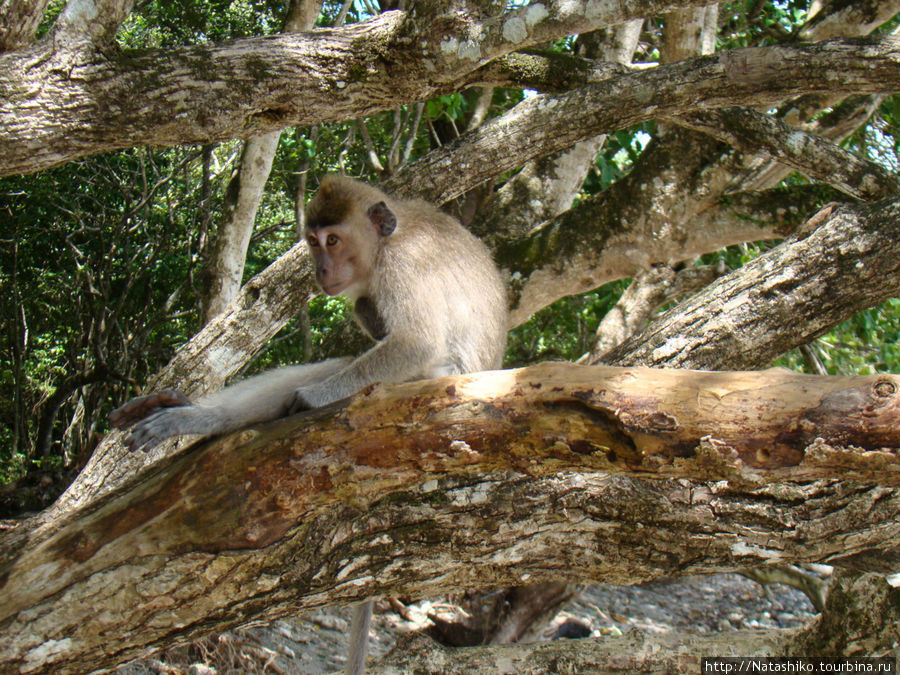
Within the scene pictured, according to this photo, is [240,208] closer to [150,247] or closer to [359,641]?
[150,247]

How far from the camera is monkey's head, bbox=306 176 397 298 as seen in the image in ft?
15.1

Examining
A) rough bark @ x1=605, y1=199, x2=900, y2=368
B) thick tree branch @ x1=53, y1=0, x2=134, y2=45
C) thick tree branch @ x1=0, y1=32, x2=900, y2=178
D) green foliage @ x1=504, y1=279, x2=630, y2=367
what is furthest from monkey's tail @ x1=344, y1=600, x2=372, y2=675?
green foliage @ x1=504, y1=279, x2=630, y2=367

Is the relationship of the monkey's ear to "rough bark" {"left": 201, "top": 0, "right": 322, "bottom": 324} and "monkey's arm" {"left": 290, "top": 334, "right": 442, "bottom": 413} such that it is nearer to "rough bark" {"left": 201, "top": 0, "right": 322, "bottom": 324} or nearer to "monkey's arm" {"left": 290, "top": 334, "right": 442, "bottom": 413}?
"monkey's arm" {"left": 290, "top": 334, "right": 442, "bottom": 413}

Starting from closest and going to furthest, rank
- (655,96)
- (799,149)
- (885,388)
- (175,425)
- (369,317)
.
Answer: (885,388) < (175,425) < (369,317) < (655,96) < (799,149)

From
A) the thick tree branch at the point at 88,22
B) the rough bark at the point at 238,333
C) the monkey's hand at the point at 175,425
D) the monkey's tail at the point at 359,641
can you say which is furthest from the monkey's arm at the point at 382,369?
the thick tree branch at the point at 88,22

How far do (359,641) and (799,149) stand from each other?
4.44 metres

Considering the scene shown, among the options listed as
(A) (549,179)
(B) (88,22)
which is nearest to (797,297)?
(A) (549,179)

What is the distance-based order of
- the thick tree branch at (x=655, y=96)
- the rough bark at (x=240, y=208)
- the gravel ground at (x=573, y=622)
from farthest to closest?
the rough bark at (x=240, y=208) < the gravel ground at (x=573, y=622) < the thick tree branch at (x=655, y=96)

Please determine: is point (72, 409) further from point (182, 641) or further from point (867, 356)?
point (867, 356)

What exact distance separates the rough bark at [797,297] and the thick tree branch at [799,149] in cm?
112

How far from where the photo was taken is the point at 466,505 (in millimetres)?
3504

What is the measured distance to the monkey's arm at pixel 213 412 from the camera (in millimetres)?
3674

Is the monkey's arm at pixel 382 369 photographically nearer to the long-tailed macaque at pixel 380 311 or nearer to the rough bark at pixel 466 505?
the long-tailed macaque at pixel 380 311

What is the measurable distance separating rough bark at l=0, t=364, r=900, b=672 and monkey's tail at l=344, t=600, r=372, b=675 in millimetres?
468
